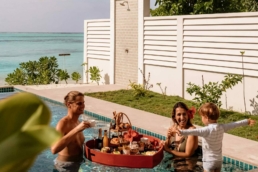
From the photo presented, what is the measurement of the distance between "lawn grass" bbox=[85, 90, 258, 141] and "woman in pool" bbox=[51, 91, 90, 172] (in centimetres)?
339

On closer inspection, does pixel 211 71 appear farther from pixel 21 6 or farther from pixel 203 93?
pixel 21 6

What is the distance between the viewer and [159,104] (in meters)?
10.5

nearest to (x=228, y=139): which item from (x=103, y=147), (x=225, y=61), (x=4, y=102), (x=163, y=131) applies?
(x=163, y=131)

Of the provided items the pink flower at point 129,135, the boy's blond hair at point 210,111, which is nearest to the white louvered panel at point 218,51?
the pink flower at point 129,135

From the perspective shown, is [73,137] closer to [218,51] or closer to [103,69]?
[218,51]

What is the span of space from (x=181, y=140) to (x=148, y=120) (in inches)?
129

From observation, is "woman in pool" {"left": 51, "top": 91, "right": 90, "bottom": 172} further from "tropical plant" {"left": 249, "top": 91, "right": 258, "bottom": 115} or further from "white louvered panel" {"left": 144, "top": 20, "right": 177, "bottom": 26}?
"white louvered panel" {"left": 144, "top": 20, "right": 177, "bottom": 26}

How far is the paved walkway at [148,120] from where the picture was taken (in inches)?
237

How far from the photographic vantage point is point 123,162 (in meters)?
5.25

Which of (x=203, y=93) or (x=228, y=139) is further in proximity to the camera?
(x=203, y=93)

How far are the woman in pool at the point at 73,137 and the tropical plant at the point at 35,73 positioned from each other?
11.2 metres

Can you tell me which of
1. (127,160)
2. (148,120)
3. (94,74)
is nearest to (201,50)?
(148,120)

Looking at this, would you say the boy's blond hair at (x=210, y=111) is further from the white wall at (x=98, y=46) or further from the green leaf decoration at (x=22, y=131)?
the white wall at (x=98, y=46)

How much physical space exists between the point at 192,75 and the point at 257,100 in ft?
7.66
